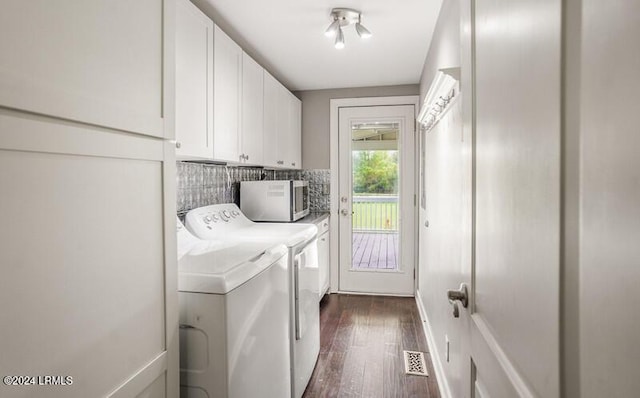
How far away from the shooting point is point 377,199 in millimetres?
4188

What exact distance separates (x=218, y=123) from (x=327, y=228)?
6.99 ft

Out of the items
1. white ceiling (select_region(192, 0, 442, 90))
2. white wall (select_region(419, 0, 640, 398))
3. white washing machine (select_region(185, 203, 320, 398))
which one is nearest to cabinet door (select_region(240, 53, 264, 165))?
white ceiling (select_region(192, 0, 442, 90))

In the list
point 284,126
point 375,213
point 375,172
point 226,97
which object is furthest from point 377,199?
point 226,97

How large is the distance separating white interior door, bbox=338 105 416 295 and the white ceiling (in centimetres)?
47

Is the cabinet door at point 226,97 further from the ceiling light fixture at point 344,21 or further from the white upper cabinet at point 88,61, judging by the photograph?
the white upper cabinet at point 88,61

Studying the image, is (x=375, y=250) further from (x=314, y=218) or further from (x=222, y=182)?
(x=222, y=182)

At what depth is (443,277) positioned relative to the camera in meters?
2.17

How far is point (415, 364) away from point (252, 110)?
2.18m

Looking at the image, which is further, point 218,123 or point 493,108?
point 218,123

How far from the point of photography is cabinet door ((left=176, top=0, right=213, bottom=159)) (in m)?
1.81

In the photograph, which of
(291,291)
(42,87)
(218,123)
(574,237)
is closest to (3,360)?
(42,87)

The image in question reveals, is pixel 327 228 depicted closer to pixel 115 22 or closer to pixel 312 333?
pixel 312 333

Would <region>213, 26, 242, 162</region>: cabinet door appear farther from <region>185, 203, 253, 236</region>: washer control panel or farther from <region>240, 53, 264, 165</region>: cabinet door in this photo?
<region>185, 203, 253, 236</region>: washer control panel

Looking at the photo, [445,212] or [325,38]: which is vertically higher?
[325,38]
